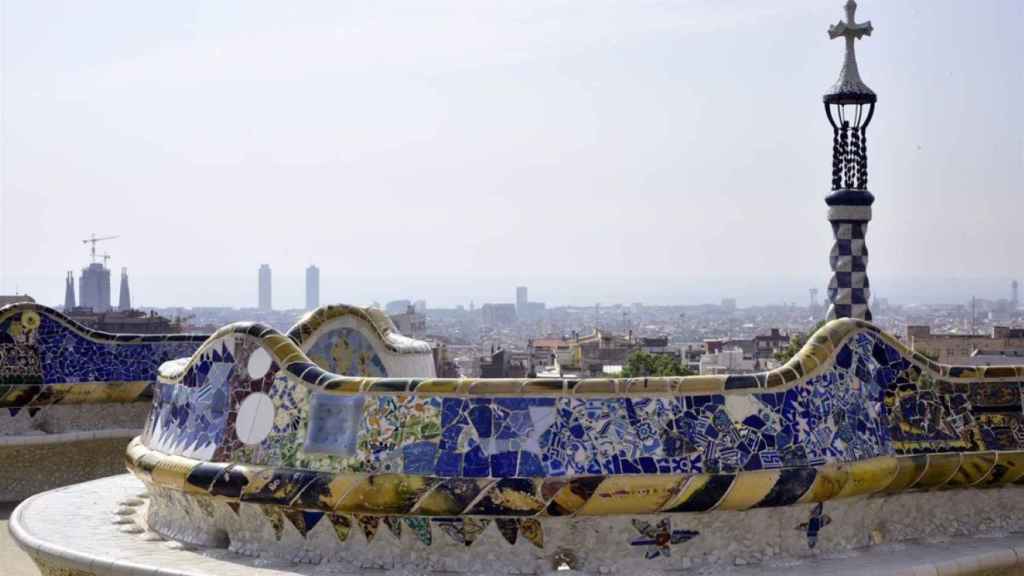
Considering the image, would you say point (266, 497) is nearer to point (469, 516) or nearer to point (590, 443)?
point (469, 516)

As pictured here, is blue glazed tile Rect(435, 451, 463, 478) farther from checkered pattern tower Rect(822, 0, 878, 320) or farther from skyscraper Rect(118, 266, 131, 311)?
skyscraper Rect(118, 266, 131, 311)

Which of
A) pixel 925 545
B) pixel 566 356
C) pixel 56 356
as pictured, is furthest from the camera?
pixel 566 356

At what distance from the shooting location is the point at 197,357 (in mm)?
10422

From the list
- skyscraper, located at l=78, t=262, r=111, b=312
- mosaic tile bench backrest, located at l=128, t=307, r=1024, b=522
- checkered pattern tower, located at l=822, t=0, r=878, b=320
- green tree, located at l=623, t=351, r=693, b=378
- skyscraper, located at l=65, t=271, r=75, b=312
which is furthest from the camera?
skyscraper, located at l=78, t=262, r=111, b=312

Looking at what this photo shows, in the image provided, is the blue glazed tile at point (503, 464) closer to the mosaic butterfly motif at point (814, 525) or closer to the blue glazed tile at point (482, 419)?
the blue glazed tile at point (482, 419)

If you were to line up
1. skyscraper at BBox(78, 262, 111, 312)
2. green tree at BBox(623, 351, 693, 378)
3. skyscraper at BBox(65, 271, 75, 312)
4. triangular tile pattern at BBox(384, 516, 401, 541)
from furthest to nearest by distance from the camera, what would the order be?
skyscraper at BBox(78, 262, 111, 312)
skyscraper at BBox(65, 271, 75, 312)
green tree at BBox(623, 351, 693, 378)
triangular tile pattern at BBox(384, 516, 401, 541)

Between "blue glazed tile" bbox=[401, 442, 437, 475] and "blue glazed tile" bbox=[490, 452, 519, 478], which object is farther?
"blue glazed tile" bbox=[401, 442, 437, 475]

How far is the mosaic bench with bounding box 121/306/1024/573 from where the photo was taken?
29.0ft

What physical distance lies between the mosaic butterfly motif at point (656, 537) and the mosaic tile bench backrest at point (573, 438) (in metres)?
0.10

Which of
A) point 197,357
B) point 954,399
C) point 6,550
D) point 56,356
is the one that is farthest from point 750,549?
point 56,356

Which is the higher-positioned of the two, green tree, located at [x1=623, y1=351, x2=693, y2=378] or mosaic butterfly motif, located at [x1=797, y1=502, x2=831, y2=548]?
mosaic butterfly motif, located at [x1=797, y1=502, x2=831, y2=548]

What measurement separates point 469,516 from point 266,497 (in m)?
1.20

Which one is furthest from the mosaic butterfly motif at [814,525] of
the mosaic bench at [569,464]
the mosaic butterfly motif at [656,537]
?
the mosaic butterfly motif at [656,537]

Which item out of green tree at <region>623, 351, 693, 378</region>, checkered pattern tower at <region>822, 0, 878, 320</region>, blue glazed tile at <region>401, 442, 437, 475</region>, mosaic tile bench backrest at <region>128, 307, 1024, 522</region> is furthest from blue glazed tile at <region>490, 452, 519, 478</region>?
green tree at <region>623, 351, 693, 378</region>
